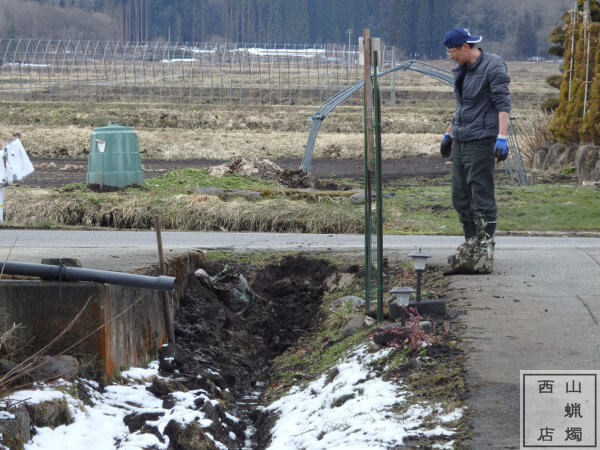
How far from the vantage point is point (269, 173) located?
20.0 m

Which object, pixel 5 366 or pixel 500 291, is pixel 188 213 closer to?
pixel 500 291

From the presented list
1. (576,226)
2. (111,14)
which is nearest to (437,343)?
(576,226)

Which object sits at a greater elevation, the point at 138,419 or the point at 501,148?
the point at 501,148

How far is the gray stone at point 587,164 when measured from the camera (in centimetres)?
2083

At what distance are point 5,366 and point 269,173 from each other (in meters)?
14.4

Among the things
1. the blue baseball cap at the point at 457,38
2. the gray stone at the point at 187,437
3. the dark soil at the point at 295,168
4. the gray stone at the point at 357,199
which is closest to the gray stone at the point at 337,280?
the blue baseball cap at the point at 457,38

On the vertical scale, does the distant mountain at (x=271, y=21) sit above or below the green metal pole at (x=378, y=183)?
above

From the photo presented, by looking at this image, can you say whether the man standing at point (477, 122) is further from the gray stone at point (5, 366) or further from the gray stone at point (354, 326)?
the gray stone at point (5, 366)

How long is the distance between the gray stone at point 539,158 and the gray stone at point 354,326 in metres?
19.4

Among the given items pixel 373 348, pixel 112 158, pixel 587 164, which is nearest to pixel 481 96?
pixel 373 348

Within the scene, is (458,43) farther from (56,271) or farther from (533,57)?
(533,57)

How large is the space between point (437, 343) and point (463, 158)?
8.73ft

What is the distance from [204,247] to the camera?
11.2 metres

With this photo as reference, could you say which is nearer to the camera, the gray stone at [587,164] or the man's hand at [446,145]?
the man's hand at [446,145]
